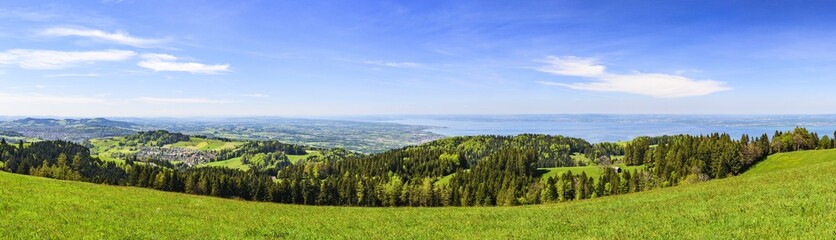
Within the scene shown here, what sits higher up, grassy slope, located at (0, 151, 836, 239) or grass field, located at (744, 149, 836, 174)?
grassy slope, located at (0, 151, 836, 239)

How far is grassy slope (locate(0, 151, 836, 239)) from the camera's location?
71.8 feet

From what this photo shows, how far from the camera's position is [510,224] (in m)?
29.1

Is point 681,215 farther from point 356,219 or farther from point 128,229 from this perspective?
point 128,229

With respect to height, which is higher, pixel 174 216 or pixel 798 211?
pixel 798 211

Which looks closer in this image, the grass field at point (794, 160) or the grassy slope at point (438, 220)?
the grassy slope at point (438, 220)

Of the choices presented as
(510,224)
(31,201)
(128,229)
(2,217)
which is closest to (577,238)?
(510,224)

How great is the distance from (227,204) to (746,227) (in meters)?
42.1

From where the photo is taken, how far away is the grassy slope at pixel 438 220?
862 inches

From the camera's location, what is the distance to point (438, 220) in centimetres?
3316

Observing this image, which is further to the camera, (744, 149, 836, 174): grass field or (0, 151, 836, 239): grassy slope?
(744, 149, 836, 174): grass field

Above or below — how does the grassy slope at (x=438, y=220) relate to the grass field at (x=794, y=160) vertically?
above

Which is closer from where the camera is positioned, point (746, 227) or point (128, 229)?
point (746, 227)

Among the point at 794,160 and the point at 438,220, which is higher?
the point at 438,220

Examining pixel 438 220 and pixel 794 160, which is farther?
pixel 794 160
